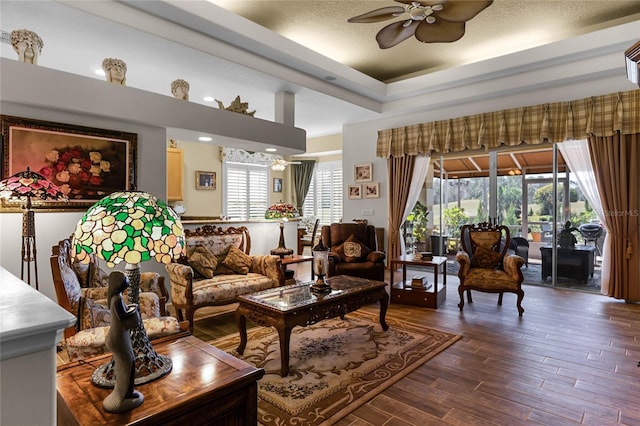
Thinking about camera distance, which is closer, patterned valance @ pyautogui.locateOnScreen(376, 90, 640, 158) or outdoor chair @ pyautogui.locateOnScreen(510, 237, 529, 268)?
patterned valance @ pyautogui.locateOnScreen(376, 90, 640, 158)

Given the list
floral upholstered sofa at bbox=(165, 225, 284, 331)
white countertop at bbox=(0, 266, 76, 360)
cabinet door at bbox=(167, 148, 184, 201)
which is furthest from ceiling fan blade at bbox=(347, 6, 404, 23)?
cabinet door at bbox=(167, 148, 184, 201)

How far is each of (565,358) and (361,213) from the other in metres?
4.94

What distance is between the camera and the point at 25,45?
3381mm

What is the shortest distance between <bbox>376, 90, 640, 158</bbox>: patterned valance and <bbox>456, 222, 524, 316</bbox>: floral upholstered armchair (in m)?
1.73

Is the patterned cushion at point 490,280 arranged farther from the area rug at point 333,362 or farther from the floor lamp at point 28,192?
the floor lamp at point 28,192

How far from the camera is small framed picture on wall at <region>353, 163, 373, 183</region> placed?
7.45 m

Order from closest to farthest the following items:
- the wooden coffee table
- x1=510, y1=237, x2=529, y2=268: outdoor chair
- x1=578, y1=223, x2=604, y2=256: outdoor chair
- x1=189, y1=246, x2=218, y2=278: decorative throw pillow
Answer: the wooden coffee table → x1=189, y1=246, x2=218, y2=278: decorative throw pillow → x1=578, y1=223, x2=604, y2=256: outdoor chair → x1=510, y1=237, x2=529, y2=268: outdoor chair

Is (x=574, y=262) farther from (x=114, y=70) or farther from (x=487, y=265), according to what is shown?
(x=114, y=70)

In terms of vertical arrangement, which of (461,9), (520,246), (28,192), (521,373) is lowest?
(521,373)

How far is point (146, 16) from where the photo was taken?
3.69 meters

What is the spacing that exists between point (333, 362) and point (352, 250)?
2520 mm

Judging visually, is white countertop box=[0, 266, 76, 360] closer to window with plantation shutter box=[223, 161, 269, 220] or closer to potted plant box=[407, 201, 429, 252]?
potted plant box=[407, 201, 429, 252]

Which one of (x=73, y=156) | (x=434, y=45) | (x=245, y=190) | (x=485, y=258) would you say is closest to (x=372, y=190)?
(x=434, y=45)

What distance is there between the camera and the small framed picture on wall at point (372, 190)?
24.1 feet
